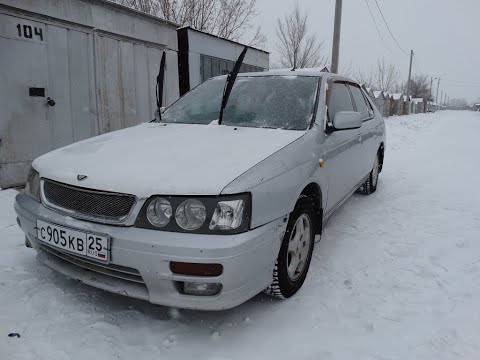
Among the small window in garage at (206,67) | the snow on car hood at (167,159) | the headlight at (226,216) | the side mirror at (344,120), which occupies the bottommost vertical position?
the headlight at (226,216)

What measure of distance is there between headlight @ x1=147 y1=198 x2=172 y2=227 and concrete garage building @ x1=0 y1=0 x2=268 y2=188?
3647 millimetres

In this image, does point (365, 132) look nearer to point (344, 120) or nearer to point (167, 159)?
point (344, 120)

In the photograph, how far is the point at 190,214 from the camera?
1849 mm

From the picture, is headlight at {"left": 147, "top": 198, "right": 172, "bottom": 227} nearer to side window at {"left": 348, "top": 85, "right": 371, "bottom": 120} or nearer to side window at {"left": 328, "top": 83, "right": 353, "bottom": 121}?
side window at {"left": 328, "top": 83, "right": 353, "bottom": 121}

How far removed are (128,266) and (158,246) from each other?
0.21 meters

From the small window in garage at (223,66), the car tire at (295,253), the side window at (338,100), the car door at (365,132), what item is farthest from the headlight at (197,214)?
the small window in garage at (223,66)

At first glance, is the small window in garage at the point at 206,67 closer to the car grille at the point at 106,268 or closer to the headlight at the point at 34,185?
the headlight at the point at 34,185

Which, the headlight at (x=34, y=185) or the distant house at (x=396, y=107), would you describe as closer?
the headlight at (x=34, y=185)

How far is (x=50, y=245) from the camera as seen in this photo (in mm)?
2090

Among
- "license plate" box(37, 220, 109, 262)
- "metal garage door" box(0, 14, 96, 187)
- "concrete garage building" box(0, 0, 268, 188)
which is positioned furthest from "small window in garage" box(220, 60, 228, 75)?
"license plate" box(37, 220, 109, 262)

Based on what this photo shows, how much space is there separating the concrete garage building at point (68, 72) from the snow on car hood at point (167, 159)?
265 centimetres

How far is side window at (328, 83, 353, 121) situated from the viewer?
10.1ft

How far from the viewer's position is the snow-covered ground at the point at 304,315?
191cm

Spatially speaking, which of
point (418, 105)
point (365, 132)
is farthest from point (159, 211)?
point (418, 105)
